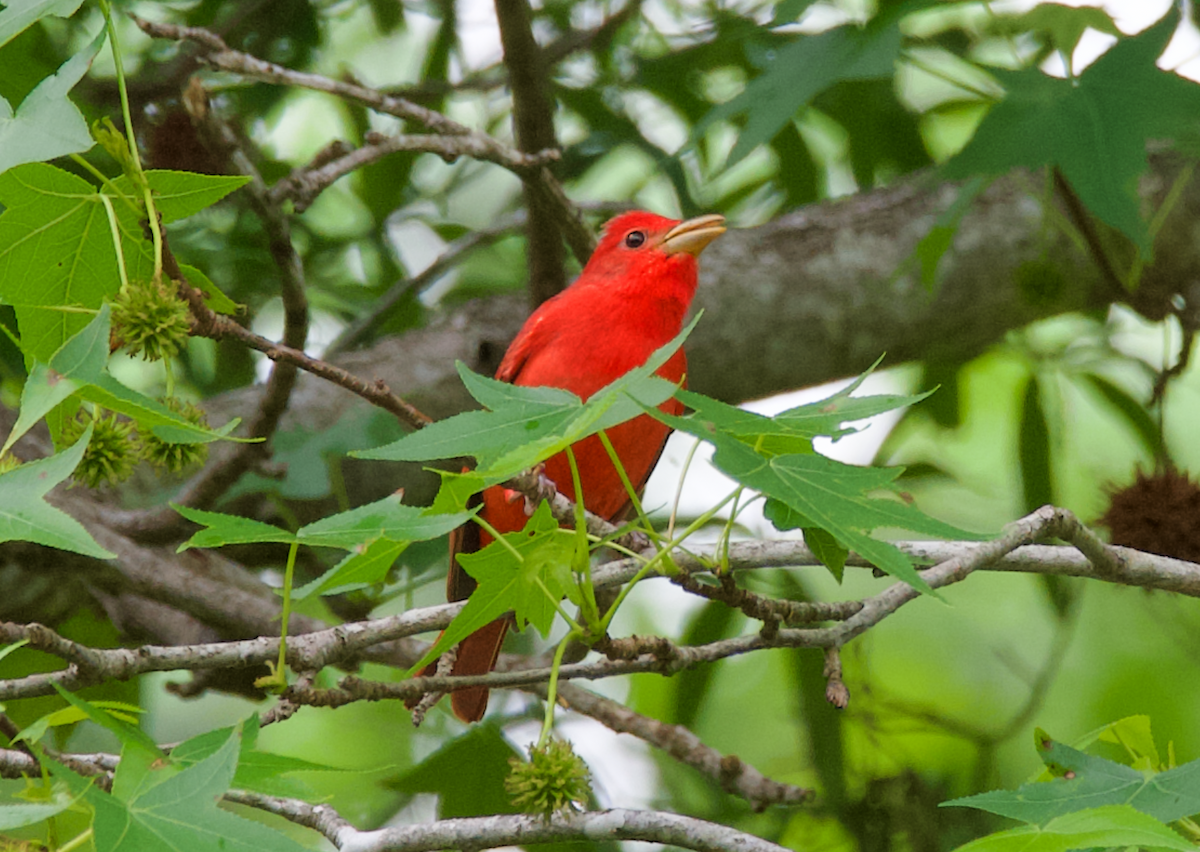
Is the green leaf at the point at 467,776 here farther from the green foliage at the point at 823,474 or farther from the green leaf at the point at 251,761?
the green foliage at the point at 823,474

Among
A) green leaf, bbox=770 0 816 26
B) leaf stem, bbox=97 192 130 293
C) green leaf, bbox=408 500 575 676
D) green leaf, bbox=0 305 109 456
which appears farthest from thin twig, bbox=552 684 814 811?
green leaf, bbox=0 305 109 456

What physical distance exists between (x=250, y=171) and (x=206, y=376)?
7.73 ft

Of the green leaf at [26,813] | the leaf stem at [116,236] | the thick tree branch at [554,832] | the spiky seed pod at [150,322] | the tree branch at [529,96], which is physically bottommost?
the thick tree branch at [554,832]

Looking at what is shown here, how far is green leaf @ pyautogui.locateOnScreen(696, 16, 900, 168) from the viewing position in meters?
2.86

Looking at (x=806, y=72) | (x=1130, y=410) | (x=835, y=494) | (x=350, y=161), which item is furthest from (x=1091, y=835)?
(x=1130, y=410)

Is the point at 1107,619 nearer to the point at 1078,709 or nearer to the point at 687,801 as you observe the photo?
the point at 1078,709

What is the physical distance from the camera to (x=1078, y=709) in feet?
17.3

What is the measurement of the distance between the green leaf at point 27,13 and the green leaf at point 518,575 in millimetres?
888

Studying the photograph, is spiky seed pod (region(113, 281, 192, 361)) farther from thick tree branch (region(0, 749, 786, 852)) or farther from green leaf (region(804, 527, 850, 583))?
green leaf (region(804, 527, 850, 583))

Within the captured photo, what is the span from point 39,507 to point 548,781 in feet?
2.39

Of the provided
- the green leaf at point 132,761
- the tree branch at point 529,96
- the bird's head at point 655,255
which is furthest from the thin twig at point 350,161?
the green leaf at point 132,761

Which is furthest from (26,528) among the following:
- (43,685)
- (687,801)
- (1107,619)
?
(1107,619)

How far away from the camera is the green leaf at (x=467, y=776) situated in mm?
3256

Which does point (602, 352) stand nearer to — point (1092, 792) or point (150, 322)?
point (150, 322)
